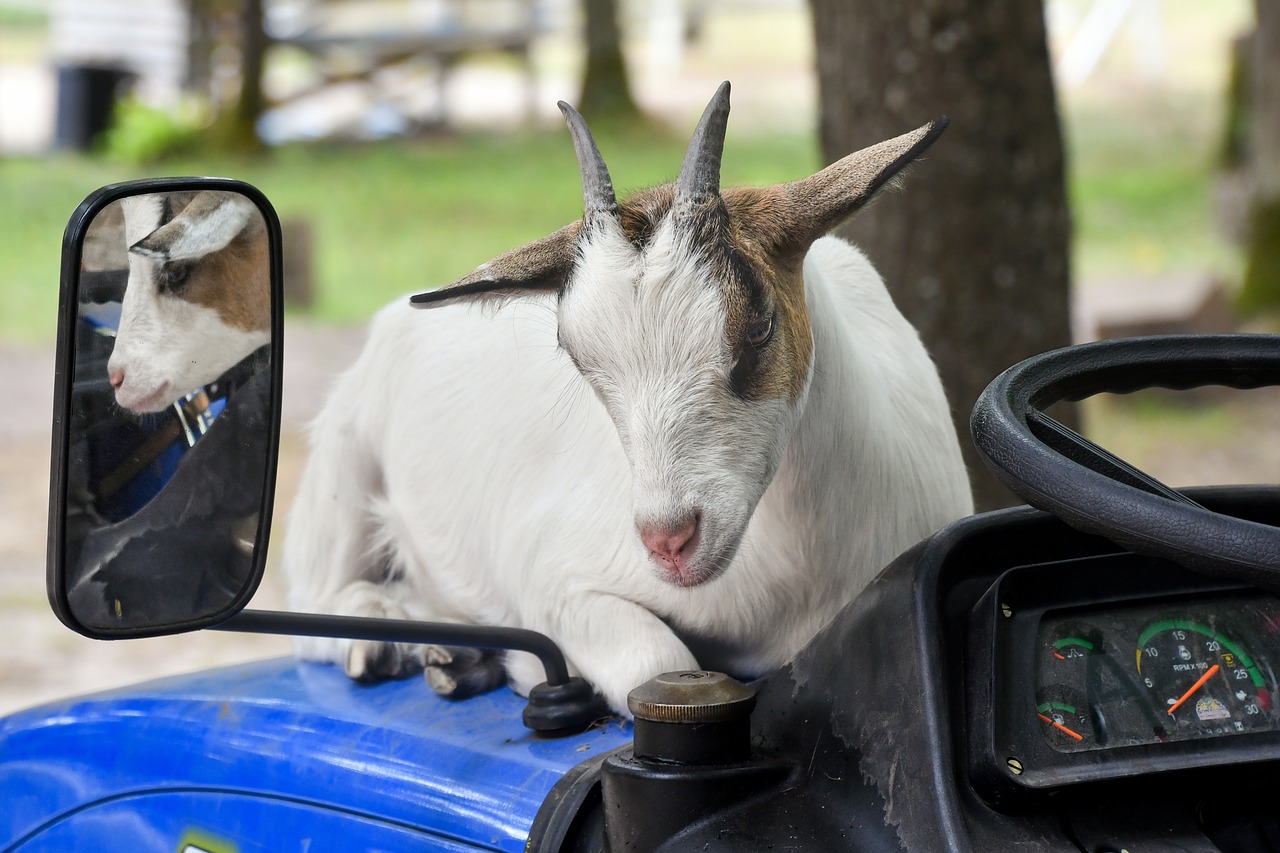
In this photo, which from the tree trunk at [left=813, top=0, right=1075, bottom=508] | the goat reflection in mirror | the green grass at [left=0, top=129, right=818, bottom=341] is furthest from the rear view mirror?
the green grass at [left=0, top=129, right=818, bottom=341]

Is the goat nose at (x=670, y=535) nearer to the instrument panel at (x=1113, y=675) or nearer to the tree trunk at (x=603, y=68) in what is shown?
the instrument panel at (x=1113, y=675)

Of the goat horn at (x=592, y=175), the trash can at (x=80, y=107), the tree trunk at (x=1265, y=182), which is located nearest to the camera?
the goat horn at (x=592, y=175)

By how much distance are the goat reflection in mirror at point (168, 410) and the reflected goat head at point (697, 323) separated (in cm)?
34

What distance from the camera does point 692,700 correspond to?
1567 mm

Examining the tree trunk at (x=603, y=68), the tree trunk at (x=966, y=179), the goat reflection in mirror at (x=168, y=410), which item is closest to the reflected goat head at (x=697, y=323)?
the goat reflection in mirror at (x=168, y=410)

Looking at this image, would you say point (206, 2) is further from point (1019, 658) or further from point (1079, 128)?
point (1019, 658)

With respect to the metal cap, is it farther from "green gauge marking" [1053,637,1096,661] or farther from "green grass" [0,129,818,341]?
"green grass" [0,129,818,341]

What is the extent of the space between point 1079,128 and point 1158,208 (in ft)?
12.6

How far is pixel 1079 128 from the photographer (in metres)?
18.6

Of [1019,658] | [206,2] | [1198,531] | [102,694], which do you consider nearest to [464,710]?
[102,694]

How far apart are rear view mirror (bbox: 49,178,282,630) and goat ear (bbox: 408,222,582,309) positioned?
9.6 inches

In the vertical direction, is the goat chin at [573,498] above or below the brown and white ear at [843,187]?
below

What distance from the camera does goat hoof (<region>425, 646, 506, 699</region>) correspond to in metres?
2.22

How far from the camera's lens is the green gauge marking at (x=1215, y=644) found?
5.37 ft
